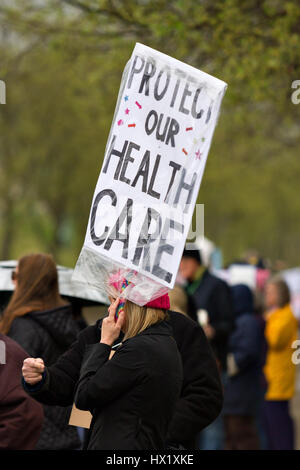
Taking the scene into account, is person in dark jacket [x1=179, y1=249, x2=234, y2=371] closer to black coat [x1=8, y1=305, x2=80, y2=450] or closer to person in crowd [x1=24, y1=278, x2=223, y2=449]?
black coat [x1=8, y1=305, x2=80, y2=450]

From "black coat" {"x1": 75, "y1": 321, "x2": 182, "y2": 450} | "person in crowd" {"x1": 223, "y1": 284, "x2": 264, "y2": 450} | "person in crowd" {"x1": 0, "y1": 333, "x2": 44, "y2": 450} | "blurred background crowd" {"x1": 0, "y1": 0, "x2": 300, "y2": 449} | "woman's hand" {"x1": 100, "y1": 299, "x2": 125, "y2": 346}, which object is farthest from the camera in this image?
"person in crowd" {"x1": 223, "y1": 284, "x2": 264, "y2": 450}

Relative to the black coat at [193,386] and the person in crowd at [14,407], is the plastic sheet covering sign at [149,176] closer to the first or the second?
the person in crowd at [14,407]

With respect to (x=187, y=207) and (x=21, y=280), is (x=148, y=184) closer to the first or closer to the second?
(x=187, y=207)

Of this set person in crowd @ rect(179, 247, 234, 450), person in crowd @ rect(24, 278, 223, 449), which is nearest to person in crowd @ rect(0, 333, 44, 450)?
person in crowd @ rect(24, 278, 223, 449)

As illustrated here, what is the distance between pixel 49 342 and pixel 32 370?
58.2 inches

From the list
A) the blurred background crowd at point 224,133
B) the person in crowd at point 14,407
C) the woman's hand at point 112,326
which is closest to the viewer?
the woman's hand at point 112,326

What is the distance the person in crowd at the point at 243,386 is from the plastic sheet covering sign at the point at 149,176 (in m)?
4.68

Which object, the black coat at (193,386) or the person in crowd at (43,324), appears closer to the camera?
the black coat at (193,386)

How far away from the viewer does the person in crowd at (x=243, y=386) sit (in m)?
8.86

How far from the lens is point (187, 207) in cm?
413

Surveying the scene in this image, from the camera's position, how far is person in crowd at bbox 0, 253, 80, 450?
5.53m

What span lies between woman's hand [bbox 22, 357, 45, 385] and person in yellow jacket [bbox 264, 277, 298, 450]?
5.64 meters

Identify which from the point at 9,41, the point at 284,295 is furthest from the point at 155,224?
the point at 9,41

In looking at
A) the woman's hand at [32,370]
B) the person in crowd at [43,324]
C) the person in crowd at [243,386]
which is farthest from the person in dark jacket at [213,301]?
the woman's hand at [32,370]
